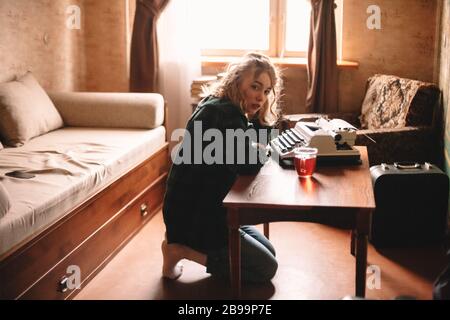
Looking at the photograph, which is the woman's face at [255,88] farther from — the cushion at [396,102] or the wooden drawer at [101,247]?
the cushion at [396,102]

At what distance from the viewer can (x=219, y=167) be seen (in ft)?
8.69

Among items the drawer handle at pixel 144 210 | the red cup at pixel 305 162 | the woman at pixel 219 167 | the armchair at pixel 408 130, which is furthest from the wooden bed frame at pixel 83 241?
the armchair at pixel 408 130

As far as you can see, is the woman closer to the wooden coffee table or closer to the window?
the wooden coffee table

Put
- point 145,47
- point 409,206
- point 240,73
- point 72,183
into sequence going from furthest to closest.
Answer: point 145,47 < point 409,206 < point 72,183 < point 240,73

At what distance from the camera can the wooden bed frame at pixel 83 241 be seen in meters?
2.29

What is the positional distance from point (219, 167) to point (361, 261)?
75 cm

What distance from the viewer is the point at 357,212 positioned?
2176 mm

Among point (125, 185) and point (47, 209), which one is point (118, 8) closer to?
point (125, 185)

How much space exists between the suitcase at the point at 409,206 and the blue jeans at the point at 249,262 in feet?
2.57

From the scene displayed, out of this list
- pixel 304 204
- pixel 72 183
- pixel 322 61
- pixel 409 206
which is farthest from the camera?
pixel 322 61

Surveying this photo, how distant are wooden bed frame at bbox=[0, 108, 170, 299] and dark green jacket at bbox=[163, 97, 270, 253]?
15.7 inches

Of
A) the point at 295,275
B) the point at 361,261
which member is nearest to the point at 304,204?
the point at 361,261

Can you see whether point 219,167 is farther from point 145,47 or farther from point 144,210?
point 145,47
